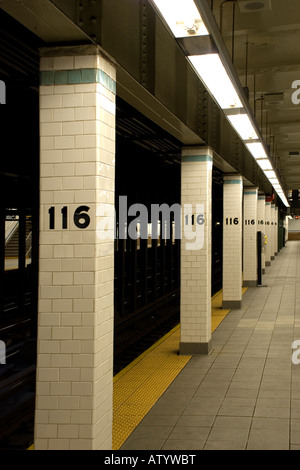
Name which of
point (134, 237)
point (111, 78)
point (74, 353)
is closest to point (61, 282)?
point (74, 353)

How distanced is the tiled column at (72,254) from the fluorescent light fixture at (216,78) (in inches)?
28.8

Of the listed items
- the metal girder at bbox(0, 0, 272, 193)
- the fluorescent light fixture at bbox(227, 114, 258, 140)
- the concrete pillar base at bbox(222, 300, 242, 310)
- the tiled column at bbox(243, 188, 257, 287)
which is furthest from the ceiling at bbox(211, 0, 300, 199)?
the concrete pillar base at bbox(222, 300, 242, 310)

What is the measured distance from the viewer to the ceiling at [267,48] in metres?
6.61

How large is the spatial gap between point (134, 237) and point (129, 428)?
372 inches

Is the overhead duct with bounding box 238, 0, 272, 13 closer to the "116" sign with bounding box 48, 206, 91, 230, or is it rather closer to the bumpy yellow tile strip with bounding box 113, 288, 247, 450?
the "116" sign with bounding box 48, 206, 91, 230

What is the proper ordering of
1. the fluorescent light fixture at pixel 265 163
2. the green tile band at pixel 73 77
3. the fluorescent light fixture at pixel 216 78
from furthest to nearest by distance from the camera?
the fluorescent light fixture at pixel 265 163 < the fluorescent light fixture at pixel 216 78 < the green tile band at pixel 73 77

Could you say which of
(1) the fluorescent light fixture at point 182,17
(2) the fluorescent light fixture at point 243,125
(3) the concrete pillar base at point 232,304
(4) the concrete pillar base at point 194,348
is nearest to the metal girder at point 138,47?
(1) the fluorescent light fixture at point 182,17

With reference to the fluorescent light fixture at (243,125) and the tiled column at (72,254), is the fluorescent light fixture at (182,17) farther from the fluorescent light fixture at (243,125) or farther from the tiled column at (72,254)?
the fluorescent light fixture at (243,125)

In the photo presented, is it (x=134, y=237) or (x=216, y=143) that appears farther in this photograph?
(x=134, y=237)

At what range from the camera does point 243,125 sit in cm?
686

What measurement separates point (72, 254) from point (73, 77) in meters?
1.30
